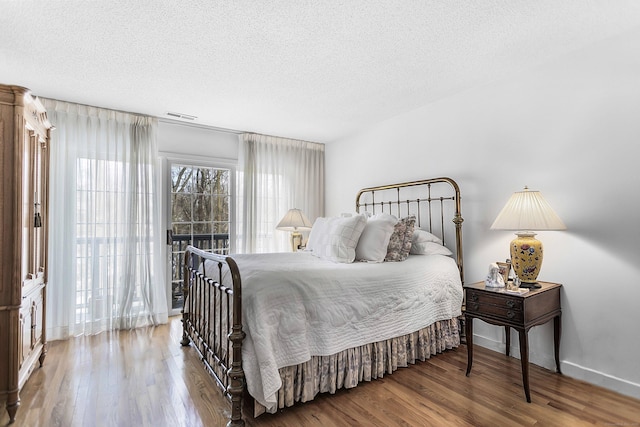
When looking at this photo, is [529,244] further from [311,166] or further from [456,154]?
[311,166]

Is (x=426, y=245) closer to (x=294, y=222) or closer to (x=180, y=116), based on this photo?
(x=294, y=222)

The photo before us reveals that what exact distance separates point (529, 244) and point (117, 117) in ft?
13.7

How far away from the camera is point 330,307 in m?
2.10

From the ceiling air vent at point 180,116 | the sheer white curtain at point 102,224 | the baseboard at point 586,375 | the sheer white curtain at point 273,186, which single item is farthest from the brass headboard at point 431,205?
the sheer white curtain at point 102,224

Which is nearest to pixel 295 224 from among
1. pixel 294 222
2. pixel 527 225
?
pixel 294 222

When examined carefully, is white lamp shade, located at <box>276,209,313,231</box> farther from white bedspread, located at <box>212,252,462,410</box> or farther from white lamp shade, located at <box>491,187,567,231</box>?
white lamp shade, located at <box>491,187,567,231</box>

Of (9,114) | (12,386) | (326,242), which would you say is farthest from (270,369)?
(9,114)

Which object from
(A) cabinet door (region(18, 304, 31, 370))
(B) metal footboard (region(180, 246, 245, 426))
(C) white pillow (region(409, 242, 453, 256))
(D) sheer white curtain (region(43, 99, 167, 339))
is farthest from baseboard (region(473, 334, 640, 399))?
(D) sheer white curtain (region(43, 99, 167, 339))

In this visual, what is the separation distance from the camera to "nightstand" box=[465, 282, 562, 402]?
6.89ft

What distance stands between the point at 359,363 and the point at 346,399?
251 mm

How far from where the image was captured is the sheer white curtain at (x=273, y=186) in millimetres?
4480

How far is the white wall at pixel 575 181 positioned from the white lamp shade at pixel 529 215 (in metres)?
0.29

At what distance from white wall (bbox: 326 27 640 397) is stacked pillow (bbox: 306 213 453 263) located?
489 mm

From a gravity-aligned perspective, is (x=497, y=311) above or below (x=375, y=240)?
below
